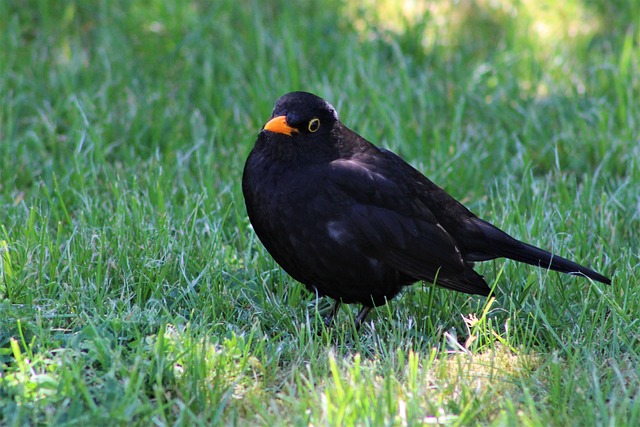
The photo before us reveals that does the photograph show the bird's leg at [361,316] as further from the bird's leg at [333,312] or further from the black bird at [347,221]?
the bird's leg at [333,312]

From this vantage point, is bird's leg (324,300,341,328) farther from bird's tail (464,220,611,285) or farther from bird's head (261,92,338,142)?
bird's head (261,92,338,142)

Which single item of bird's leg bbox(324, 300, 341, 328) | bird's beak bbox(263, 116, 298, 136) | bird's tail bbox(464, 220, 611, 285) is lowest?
bird's leg bbox(324, 300, 341, 328)

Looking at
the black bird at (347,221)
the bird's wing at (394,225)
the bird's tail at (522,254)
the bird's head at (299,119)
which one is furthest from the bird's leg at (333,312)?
the bird's head at (299,119)

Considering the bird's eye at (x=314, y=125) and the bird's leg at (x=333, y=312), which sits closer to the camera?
the bird's eye at (x=314, y=125)

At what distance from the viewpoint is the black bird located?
3.89 m

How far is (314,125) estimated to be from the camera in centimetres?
411

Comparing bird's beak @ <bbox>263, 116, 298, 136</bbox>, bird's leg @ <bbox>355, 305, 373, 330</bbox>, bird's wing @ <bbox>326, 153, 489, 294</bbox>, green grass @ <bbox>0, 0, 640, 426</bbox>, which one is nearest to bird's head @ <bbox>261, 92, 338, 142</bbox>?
bird's beak @ <bbox>263, 116, 298, 136</bbox>

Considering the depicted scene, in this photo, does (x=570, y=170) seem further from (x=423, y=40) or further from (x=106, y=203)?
(x=106, y=203)

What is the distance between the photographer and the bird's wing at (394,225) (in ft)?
13.0

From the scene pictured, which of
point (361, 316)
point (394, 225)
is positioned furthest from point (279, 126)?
point (361, 316)

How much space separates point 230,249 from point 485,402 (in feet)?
5.64

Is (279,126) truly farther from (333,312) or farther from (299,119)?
(333,312)

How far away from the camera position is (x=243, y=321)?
13.1 feet

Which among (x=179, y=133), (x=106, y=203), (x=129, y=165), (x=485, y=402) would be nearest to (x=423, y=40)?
(x=179, y=133)
